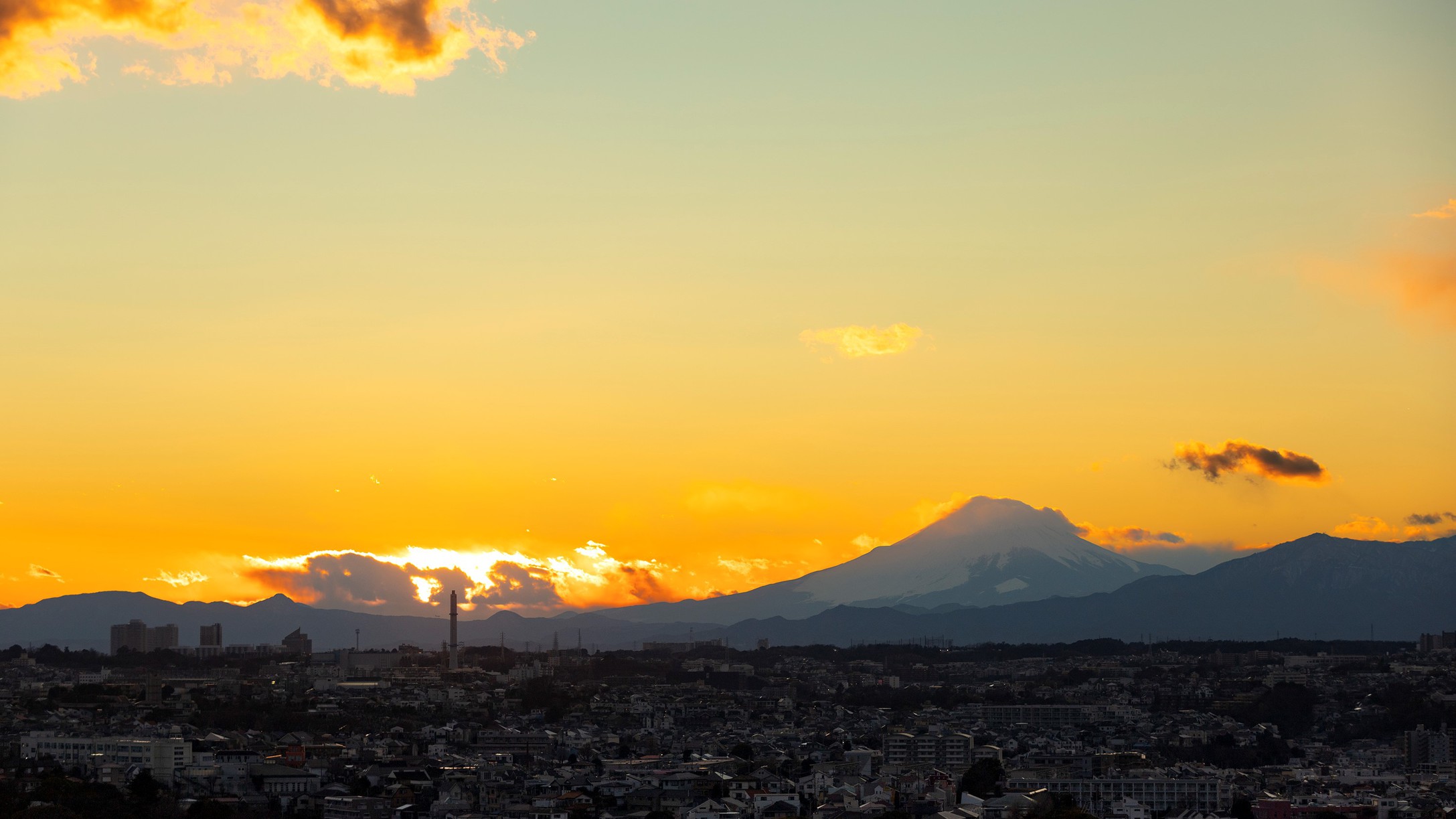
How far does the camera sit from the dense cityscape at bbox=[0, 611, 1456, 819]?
4375 centimetres

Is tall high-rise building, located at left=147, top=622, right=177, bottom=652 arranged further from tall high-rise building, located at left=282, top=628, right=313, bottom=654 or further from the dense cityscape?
the dense cityscape

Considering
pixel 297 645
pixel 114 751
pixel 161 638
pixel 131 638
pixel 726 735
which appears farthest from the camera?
pixel 161 638

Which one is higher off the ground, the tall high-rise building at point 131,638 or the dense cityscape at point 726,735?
the tall high-rise building at point 131,638

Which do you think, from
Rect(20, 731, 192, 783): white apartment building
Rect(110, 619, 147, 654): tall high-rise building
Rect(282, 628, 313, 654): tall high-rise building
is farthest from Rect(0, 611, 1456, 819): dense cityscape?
Rect(110, 619, 147, 654): tall high-rise building

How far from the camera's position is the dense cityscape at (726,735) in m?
43.8

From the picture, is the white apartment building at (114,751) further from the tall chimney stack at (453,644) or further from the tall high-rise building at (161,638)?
the tall high-rise building at (161,638)

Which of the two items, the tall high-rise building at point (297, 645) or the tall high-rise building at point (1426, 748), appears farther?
the tall high-rise building at point (297, 645)

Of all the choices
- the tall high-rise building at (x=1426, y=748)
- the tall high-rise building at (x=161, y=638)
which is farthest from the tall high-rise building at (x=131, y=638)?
the tall high-rise building at (x=1426, y=748)

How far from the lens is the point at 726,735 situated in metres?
68.8

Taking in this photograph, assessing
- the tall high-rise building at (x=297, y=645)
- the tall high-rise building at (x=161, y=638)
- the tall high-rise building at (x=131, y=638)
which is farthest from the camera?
the tall high-rise building at (x=161, y=638)

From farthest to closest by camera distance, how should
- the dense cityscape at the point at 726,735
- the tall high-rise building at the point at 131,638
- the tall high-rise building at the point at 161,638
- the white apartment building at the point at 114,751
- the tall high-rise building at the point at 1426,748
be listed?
1. the tall high-rise building at the point at 161,638
2. the tall high-rise building at the point at 131,638
3. the tall high-rise building at the point at 1426,748
4. the white apartment building at the point at 114,751
5. the dense cityscape at the point at 726,735

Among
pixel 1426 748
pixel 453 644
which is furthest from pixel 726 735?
pixel 453 644

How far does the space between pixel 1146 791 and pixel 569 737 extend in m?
Result: 23.9

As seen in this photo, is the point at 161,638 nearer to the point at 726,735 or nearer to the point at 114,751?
the point at 726,735
